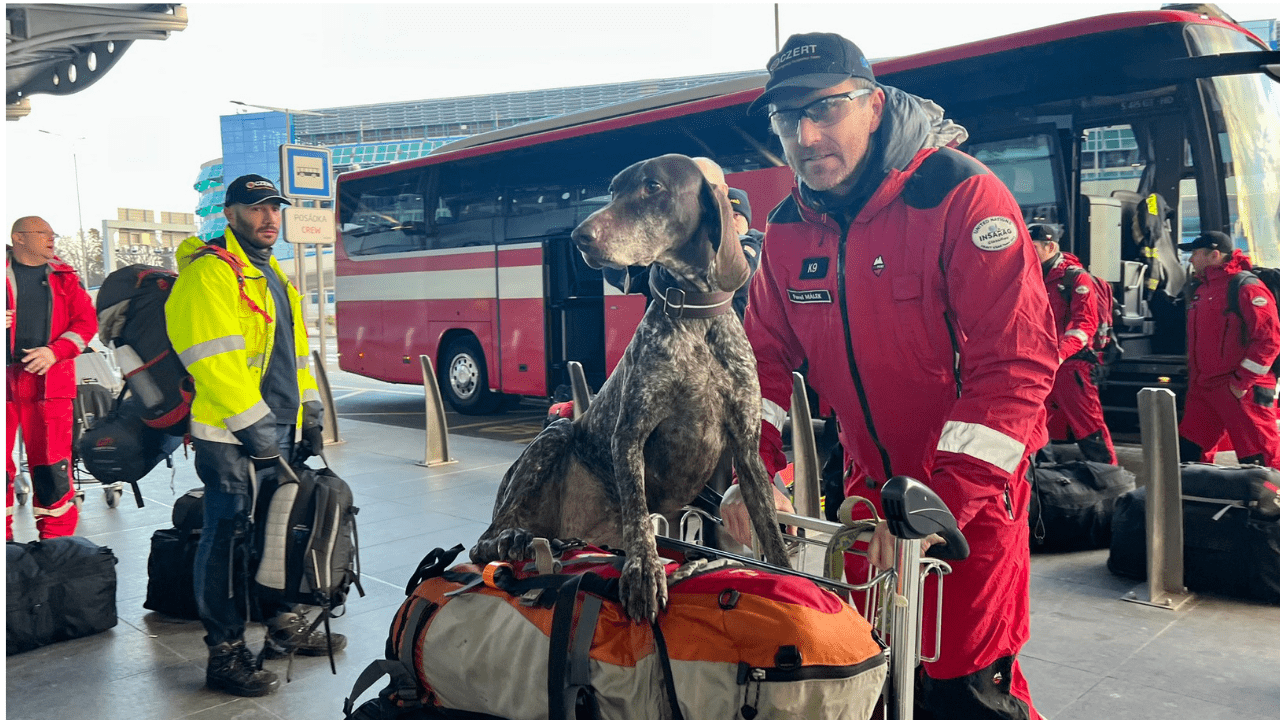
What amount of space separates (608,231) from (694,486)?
599 mm

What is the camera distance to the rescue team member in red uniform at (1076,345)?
6426 millimetres

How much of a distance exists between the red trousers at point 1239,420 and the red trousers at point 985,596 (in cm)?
494

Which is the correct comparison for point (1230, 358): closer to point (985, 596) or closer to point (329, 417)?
point (985, 596)

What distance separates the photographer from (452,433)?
1095 cm

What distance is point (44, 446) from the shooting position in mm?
5230

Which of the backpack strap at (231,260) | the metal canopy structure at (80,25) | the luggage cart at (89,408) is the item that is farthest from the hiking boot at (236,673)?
the metal canopy structure at (80,25)

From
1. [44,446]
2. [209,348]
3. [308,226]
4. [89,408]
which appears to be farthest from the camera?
[308,226]

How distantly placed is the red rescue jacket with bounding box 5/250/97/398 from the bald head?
6cm

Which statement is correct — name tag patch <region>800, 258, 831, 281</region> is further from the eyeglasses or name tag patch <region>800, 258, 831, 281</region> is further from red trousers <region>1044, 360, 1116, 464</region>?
red trousers <region>1044, 360, 1116, 464</region>

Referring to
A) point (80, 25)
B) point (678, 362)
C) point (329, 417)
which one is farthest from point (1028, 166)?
point (329, 417)

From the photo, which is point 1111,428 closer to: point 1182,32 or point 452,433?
point 1182,32

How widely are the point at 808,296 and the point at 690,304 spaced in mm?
423

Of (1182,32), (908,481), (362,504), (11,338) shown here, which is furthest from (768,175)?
(908,481)

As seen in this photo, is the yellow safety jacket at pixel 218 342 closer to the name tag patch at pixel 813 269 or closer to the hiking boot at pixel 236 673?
the hiking boot at pixel 236 673
